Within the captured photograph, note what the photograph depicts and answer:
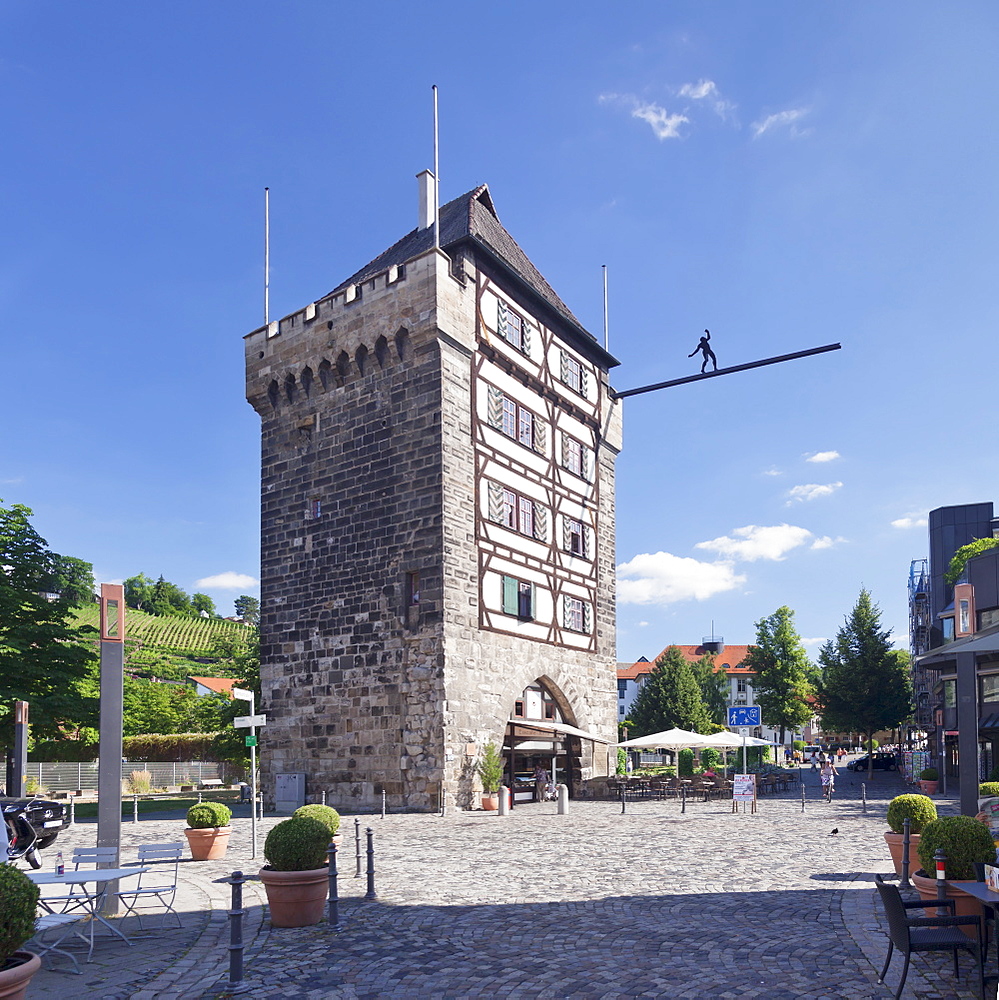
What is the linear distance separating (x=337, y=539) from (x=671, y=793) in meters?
14.1

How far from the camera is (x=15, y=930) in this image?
6398mm

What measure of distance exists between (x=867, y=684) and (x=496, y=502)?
31.1 m

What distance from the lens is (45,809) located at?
18984mm

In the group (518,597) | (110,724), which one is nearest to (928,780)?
(518,597)

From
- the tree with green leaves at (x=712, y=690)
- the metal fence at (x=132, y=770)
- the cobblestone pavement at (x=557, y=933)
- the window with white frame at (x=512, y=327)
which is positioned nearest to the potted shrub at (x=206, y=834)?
the cobblestone pavement at (x=557, y=933)

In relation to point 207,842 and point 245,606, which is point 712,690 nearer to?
point 207,842

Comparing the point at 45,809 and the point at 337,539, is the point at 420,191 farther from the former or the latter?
the point at 45,809

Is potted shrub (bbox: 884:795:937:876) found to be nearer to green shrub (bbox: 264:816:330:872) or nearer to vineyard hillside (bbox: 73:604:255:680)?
green shrub (bbox: 264:816:330:872)

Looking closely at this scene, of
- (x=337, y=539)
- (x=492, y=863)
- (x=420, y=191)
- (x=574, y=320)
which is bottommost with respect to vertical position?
(x=492, y=863)

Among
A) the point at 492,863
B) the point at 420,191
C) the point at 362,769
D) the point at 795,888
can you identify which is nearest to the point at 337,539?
the point at 362,769

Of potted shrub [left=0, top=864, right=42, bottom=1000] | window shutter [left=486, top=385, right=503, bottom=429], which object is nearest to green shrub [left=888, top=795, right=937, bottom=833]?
potted shrub [left=0, top=864, right=42, bottom=1000]

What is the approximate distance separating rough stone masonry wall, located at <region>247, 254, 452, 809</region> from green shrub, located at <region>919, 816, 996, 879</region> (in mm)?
18711

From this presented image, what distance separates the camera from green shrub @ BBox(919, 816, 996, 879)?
8.86 m

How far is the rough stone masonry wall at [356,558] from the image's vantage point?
90.7ft
